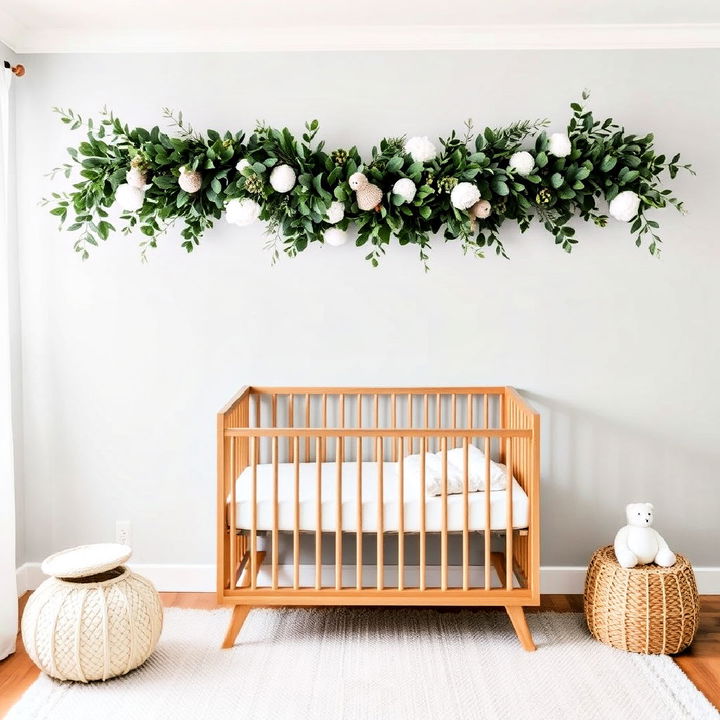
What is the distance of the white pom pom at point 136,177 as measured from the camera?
270 cm

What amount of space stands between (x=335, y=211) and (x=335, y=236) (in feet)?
0.39

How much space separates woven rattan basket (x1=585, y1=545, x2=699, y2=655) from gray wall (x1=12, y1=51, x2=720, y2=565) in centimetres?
51

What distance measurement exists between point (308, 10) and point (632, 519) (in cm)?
216

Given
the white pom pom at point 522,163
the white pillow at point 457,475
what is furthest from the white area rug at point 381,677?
the white pom pom at point 522,163

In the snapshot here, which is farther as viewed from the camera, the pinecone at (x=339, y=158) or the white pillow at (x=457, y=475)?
the pinecone at (x=339, y=158)

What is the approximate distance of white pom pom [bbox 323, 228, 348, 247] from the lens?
281 cm

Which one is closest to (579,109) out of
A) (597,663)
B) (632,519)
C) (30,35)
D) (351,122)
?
(351,122)

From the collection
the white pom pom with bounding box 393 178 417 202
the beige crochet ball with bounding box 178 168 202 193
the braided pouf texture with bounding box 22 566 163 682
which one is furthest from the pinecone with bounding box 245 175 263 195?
the braided pouf texture with bounding box 22 566 163 682

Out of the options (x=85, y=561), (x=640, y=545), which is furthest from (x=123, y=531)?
(x=640, y=545)

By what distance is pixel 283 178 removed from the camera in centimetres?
268

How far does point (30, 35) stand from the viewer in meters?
2.86

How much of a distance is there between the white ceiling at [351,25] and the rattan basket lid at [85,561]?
1.90 metres

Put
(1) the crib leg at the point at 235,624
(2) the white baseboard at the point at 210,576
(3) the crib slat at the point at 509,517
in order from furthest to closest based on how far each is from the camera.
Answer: (2) the white baseboard at the point at 210,576 < (1) the crib leg at the point at 235,624 < (3) the crib slat at the point at 509,517

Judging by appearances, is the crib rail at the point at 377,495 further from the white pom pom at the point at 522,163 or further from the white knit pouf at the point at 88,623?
the white pom pom at the point at 522,163
